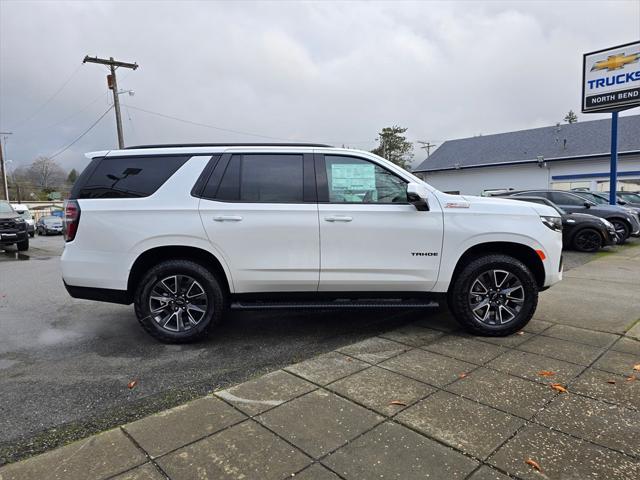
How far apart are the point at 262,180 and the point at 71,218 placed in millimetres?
1859

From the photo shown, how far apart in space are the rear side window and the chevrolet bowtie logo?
54.2 ft

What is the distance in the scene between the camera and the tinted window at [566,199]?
→ 12.8 m

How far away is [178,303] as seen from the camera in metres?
4.32

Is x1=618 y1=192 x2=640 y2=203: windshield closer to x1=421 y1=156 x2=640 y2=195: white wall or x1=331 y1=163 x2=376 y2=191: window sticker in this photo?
x1=421 y1=156 x2=640 y2=195: white wall

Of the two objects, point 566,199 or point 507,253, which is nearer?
point 507,253

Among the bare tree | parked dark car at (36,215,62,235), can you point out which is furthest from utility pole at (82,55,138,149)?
the bare tree

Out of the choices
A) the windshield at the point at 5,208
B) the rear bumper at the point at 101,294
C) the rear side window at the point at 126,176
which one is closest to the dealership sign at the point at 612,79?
the rear side window at the point at 126,176

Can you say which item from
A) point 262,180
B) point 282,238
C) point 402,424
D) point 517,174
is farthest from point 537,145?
point 402,424

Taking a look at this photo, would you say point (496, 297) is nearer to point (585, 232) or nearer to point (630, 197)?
point (585, 232)

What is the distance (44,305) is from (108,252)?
3.12 metres

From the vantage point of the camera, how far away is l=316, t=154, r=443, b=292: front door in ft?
14.0

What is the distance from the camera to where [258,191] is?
433 cm

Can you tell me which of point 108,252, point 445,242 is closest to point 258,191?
point 108,252

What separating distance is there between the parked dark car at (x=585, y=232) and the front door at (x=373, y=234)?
8.39 m
